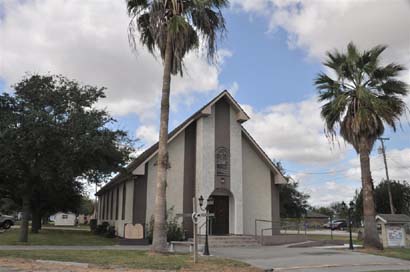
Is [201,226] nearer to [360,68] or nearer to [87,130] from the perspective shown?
[87,130]

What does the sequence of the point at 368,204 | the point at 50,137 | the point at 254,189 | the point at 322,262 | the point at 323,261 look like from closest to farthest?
the point at 322,262 < the point at 323,261 < the point at 50,137 < the point at 368,204 < the point at 254,189

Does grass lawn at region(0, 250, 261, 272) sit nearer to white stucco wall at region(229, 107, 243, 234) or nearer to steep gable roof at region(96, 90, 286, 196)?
steep gable roof at region(96, 90, 286, 196)

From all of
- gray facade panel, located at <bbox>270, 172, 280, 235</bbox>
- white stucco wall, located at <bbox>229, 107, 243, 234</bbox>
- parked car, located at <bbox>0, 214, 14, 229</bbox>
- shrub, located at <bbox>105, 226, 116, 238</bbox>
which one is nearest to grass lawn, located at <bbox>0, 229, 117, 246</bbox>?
shrub, located at <bbox>105, 226, 116, 238</bbox>

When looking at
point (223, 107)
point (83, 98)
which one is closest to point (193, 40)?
point (83, 98)

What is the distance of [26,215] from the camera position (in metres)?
22.3

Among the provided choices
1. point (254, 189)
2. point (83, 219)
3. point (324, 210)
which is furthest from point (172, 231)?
point (324, 210)

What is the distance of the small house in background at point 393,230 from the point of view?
26.7 m

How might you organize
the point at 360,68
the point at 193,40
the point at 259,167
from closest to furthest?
the point at 193,40
the point at 360,68
the point at 259,167

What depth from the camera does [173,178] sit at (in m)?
27.3

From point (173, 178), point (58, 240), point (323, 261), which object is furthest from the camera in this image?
point (173, 178)

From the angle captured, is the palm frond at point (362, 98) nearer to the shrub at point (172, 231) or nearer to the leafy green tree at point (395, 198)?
the shrub at point (172, 231)

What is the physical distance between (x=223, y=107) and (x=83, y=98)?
9318 mm

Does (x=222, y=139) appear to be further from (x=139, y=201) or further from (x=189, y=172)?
(x=139, y=201)

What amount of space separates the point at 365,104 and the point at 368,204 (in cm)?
504
